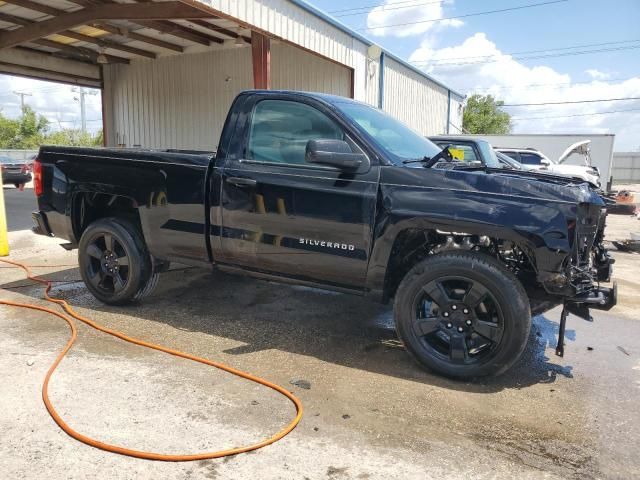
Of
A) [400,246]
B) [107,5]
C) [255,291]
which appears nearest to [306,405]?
[400,246]

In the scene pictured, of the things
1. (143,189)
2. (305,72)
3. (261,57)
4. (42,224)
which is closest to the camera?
(143,189)

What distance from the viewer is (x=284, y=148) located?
4.24 m

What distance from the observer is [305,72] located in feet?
46.2

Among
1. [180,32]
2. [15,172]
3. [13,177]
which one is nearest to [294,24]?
[180,32]

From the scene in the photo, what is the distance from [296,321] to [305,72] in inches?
416

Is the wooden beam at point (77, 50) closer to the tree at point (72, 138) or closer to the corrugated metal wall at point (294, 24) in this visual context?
the corrugated metal wall at point (294, 24)

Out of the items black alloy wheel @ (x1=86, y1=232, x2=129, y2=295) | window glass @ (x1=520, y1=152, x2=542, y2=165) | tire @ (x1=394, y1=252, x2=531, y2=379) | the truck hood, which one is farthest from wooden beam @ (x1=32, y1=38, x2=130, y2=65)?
tire @ (x1=394, y1=252, x2=531, y2=379)

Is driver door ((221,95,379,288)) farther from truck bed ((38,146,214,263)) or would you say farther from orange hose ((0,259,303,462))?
orange hose ((0,259,303,462))

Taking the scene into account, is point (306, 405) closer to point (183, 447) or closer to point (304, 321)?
point (183, 447)

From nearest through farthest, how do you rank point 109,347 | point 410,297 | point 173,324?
1. point 410,297
2. point 109,347
3. point 173,324

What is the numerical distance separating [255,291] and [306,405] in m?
2.85

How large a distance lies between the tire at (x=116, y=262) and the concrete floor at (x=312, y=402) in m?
0.19

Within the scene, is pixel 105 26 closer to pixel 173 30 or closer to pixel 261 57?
pixel 173 30

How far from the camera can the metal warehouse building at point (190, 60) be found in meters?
10.1
